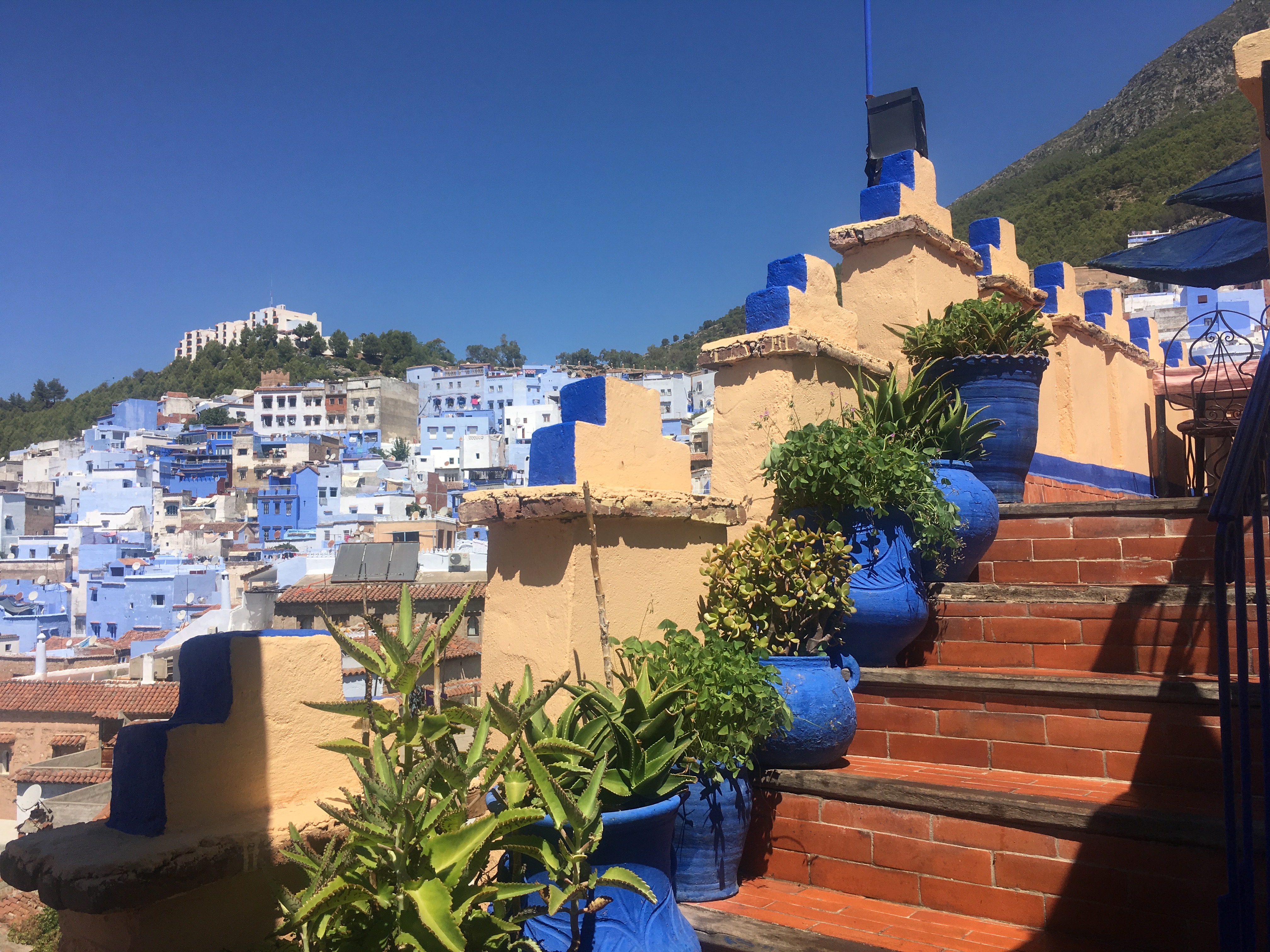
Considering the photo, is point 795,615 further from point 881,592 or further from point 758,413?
point 758,413

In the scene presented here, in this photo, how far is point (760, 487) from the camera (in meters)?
4.80

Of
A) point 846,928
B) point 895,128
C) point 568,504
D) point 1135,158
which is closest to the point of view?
point 846,928

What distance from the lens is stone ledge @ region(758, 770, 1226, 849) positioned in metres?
2.69

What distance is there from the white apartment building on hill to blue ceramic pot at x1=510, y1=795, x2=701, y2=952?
14607 centimetres

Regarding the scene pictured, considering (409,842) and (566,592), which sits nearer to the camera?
(409,842)

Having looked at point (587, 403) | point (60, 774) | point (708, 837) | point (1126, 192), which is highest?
point (1126, 192)

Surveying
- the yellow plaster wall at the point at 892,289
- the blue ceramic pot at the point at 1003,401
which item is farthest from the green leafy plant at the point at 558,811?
the yellow plaster wall at the point at 892,289

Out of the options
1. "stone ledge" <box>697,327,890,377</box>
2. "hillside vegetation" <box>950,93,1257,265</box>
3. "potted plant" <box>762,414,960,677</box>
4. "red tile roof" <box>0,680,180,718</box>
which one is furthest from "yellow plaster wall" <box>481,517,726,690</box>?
"hillside vegetation" <box>950,93,1257,265</box>

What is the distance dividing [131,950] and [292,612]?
3013 cm

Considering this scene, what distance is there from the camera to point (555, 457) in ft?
11.7

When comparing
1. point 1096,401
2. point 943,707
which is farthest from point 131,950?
point 1096,401

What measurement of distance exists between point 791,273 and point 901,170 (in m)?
1.67

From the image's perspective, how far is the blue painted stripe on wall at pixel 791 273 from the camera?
4.94 m

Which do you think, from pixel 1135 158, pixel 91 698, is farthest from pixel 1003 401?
pixel 1135 158
